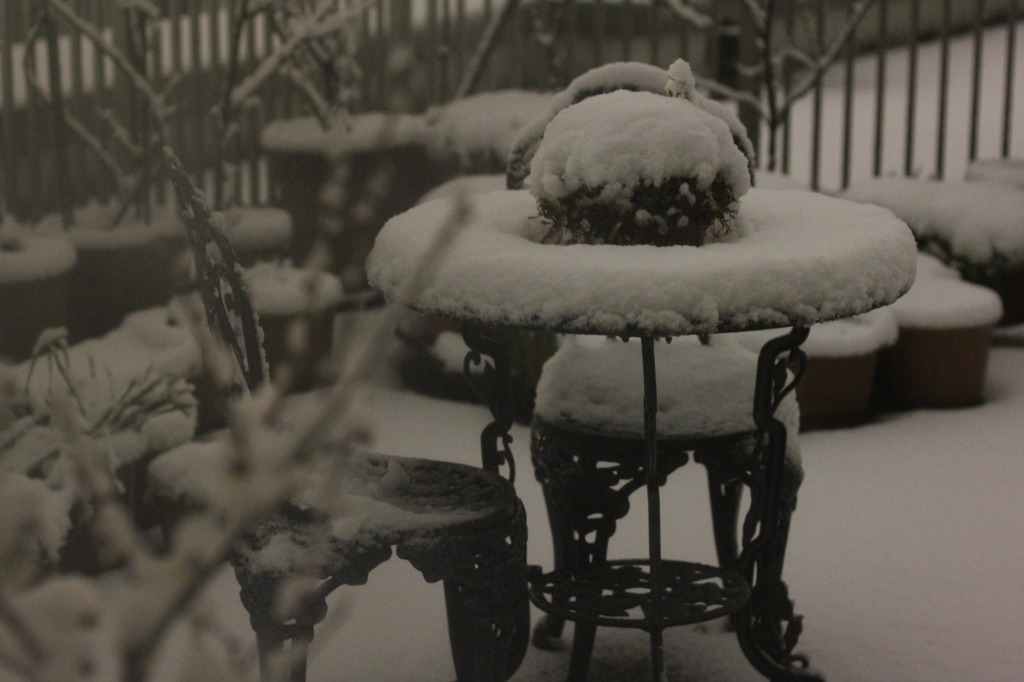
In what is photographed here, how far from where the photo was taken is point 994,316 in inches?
188

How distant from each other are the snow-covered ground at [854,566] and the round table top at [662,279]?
677 millimetres

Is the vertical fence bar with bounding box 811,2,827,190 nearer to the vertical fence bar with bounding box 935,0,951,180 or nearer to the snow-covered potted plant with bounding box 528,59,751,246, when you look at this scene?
the vertical fence bar with bounding box 935,0,951,180

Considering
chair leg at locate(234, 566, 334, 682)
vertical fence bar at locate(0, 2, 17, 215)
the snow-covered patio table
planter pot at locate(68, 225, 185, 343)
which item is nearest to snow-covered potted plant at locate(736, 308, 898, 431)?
the snow-covered patio table

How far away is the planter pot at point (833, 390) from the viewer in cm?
454

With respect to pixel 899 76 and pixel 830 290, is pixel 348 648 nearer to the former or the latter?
pixel 830 290

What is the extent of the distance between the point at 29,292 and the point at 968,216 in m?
3.41

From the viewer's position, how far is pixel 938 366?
4.74m

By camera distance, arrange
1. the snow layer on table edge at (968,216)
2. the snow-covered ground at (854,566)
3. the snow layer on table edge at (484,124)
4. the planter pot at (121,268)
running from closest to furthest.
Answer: the snow-covered ground at (854,566) < the planter pot at (121,268) < the snow layer on table edge at (968,216) < the snow layer on table edge at (484,124)

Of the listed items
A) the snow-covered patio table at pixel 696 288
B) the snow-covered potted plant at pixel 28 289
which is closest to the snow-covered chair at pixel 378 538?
the snow-covered patio table at pixel 696 288

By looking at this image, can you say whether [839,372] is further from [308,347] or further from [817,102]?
[308,347]

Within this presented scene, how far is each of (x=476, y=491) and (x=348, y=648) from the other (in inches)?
29.4

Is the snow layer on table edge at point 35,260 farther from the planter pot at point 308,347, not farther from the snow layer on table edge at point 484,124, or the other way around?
the snow layer on table edge at point 484,124

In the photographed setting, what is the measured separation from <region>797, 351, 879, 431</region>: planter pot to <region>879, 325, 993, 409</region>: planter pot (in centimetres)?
22

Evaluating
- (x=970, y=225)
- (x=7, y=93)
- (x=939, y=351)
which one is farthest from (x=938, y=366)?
(x=7, y=93)
